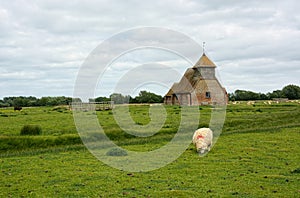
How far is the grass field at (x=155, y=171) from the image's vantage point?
50.5 feet

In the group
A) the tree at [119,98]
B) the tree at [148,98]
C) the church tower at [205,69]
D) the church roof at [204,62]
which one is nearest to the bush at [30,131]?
the tree at [119,98]

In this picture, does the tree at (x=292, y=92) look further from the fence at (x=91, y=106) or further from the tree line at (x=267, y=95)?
the fence at (x=91, y=106)

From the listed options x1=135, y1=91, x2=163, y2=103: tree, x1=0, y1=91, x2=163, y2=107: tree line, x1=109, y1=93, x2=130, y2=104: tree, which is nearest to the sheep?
x1=109, y1=93, x2=130, y2=104: tree

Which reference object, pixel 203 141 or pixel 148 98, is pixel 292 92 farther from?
pixel 203 141

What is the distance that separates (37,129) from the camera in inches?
1359

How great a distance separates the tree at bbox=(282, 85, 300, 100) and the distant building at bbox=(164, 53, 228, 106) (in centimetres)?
4552

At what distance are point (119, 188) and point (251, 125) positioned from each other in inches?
1107

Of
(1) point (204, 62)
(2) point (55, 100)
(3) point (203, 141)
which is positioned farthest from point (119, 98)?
(2) point (55, 100)

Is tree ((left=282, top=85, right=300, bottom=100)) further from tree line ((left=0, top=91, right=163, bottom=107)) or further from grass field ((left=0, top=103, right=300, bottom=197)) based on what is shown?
grass field ((left=0, top=103, right=300, bottom=197))

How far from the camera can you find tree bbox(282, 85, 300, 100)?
120 m

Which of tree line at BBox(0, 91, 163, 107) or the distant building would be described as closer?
the distant building

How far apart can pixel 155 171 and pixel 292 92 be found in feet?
362

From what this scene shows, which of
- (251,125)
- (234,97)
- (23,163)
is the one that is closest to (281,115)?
(251,125)

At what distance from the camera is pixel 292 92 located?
121m
